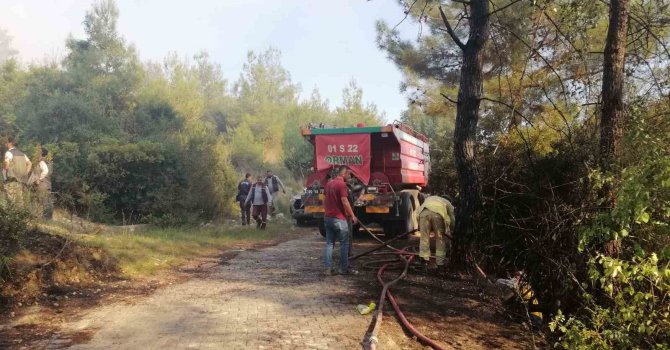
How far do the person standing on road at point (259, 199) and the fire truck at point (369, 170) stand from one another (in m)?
2.43

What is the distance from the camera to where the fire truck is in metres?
11.9

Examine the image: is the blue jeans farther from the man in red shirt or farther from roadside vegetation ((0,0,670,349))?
roadside vegetation ((0,0,670,349))

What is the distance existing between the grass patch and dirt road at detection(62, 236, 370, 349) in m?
1.23

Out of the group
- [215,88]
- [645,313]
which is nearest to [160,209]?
[645,313]

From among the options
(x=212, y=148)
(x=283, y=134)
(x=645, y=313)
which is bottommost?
(x=645, y=313)

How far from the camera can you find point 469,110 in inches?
293

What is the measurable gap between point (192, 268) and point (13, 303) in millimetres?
3161

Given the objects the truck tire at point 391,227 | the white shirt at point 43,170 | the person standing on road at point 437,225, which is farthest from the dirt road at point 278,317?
the white shirt at point 43,170

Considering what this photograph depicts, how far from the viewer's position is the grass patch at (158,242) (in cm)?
802

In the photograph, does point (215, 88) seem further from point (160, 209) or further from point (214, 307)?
point (214, 307)

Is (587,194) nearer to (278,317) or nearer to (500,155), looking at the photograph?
(500,155)

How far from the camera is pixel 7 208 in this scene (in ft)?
20.8

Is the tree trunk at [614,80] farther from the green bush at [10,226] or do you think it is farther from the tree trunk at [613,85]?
the green bush at [10,226]

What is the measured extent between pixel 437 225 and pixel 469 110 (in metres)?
1.79
